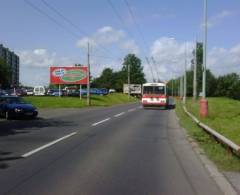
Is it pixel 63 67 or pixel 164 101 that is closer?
pixel 164 101

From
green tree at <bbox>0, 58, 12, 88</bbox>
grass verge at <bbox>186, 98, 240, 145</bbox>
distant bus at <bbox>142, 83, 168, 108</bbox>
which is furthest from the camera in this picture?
green tree at <bbox>0, 58, 12, 88</bbox>

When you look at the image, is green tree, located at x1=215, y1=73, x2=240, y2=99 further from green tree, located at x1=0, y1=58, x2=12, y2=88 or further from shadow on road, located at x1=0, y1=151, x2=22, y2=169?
shadow on road, located at x1=0, y1=151, x2=22, y2=169

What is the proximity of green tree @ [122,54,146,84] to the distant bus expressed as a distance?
122 m

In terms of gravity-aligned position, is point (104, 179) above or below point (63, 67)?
below

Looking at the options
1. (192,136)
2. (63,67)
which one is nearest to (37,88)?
(63,67)

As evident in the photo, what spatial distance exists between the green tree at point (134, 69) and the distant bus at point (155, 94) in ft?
→ 401

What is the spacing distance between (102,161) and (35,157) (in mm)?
1684

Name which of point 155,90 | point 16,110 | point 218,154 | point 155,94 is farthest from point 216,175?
point 155,90

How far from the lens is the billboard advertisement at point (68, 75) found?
7044 centimetres

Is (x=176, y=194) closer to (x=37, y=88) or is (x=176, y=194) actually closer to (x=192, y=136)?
(x=192, y=136)

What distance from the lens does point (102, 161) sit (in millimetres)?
11594

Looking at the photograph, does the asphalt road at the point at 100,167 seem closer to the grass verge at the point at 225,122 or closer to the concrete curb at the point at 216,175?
the concrete curb at the point at 216,175

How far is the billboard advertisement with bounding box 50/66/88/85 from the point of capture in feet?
231

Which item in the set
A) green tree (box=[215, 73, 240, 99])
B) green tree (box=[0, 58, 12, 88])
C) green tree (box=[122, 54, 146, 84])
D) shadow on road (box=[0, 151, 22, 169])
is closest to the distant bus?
shadow on road (box=[0, 151, 22, 169])
